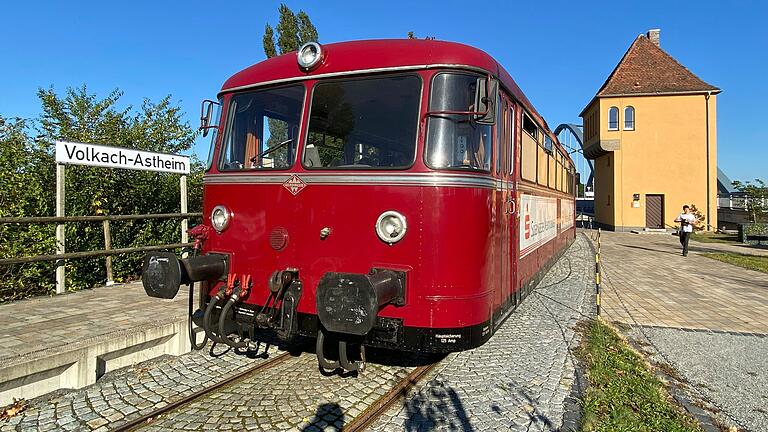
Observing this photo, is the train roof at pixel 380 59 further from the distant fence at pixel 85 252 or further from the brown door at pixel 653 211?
the brown door at pixel 653 211

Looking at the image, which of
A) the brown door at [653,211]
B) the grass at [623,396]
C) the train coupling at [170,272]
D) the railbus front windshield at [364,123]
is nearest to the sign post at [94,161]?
the train coupling at [170,272]

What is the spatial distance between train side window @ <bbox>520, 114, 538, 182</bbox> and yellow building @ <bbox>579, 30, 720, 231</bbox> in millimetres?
25358

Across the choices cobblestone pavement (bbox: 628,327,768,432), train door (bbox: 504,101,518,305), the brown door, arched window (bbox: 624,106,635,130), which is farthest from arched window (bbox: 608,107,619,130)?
train door (bbox: 504,101,518,305)

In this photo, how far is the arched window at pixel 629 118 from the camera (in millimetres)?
28609

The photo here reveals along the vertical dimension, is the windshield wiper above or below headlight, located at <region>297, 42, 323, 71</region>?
below

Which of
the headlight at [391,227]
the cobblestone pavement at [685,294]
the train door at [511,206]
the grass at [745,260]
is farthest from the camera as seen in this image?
the grass at [745,260]

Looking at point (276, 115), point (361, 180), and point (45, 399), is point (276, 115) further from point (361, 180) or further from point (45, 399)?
point (45, 399)

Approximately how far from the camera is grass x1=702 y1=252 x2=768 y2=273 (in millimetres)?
12786

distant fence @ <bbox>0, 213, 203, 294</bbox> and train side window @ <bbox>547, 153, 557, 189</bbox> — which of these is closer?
distant fence @ <bbox>0, 213, 203, 294</bbox>

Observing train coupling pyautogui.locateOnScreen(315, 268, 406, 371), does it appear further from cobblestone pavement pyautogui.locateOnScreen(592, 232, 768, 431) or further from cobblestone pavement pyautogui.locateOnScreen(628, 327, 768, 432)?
cobblestone pavement pyautogui.locateOnScreen(628, 327, 768, 432)

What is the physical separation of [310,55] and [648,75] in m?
31.5

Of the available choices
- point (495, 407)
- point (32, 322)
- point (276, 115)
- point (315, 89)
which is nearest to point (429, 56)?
point (315, 89)

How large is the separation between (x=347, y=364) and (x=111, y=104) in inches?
360

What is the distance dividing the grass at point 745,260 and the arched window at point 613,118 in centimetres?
1454
